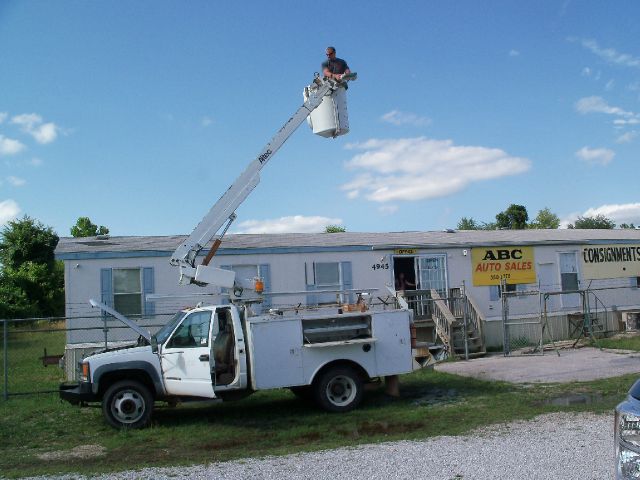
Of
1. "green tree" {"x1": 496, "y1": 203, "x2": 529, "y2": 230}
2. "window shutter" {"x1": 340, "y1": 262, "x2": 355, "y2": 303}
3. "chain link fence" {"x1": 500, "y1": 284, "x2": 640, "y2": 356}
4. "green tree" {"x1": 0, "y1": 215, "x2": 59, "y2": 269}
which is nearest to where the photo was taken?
"window shutter" {"x1": 340, "y1": 262, "x2": 355, "y2": 303}

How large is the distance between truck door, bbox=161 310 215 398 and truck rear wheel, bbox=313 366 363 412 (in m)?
1.77

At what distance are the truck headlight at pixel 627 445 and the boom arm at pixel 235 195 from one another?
321 inches

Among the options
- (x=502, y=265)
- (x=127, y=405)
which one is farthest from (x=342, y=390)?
(x=502, y=265)

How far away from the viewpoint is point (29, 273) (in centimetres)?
3966

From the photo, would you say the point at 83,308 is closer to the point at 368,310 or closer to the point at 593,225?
the point at 368,310

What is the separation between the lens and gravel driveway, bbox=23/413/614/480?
648 cm

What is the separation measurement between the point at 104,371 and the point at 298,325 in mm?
3022

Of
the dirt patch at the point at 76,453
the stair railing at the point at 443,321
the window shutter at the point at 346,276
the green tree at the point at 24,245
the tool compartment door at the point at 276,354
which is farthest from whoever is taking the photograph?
the green tree at the point at 24,245

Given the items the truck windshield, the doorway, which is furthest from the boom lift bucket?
the doorway

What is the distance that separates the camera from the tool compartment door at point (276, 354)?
10.1m

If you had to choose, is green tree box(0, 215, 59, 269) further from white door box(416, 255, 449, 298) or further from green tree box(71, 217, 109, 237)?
white door box(416, 255, 449, 298)

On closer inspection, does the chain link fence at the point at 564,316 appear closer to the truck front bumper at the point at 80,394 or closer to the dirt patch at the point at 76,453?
the truck front bumper at the point at 80,394

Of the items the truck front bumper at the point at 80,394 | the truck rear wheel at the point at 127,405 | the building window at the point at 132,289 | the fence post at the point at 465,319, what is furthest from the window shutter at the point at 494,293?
the truck front bumper at the point at 80,394

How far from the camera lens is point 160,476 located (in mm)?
6918
